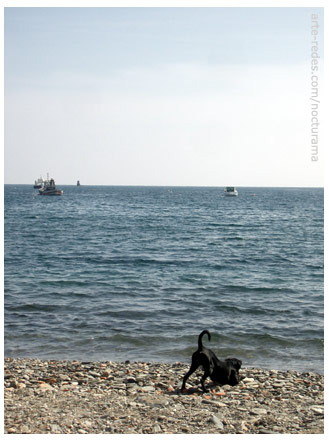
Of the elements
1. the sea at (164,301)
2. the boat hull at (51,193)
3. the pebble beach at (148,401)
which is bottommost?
the sea at (164,301)

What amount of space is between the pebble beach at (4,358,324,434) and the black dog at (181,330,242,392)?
0.61 feet

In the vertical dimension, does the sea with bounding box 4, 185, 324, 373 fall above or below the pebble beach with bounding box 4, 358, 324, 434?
below

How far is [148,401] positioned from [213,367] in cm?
190

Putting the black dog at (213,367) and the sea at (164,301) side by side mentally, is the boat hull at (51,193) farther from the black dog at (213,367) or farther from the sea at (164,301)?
the black dog at (213,367)

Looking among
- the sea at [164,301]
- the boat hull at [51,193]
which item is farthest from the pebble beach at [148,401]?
the boat hull at [51,193]

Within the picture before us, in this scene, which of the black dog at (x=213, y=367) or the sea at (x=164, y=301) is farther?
the sea at (x=164, y=301)

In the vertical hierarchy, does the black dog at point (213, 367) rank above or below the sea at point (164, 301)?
above

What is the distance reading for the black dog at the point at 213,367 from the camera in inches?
439

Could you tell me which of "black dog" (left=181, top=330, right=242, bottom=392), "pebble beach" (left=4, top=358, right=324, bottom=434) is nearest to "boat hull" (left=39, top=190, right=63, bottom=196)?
"pebble beach" (left=4, top=358, right=324, bottom=434)

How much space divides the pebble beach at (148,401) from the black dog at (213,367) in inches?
7.4

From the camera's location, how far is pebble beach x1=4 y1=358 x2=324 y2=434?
345 inches

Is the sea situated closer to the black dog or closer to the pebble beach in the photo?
the pebble beach

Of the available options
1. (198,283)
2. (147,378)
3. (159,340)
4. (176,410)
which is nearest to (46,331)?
(159,340)
